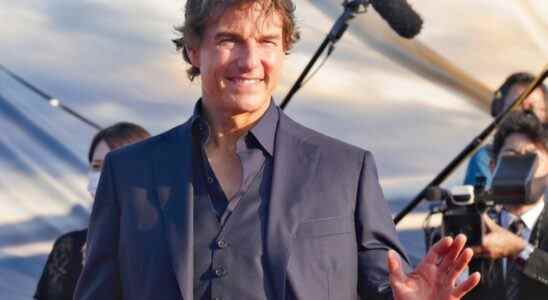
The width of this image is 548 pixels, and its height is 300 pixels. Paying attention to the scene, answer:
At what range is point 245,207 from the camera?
6.79 feet

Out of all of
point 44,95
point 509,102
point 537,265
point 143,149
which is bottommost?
point 537,265

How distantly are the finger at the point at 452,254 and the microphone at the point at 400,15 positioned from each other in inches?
58.7

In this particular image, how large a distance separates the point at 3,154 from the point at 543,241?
2.27m

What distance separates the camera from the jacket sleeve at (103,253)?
2094mm

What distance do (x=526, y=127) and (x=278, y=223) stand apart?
1546mm

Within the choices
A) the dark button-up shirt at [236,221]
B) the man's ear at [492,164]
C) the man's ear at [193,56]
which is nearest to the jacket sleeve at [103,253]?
the dark button-up shirt at [236,221]

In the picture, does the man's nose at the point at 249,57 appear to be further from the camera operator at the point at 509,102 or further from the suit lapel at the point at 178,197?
the camera operator at the point at 509,102

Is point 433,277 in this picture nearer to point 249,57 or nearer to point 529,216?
point 249,57

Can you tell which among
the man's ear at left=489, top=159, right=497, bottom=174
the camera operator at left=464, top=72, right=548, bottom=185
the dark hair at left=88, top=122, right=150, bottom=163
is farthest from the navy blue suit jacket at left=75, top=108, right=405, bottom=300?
the dark hair at left=88, top=122, right=150, bottom=163

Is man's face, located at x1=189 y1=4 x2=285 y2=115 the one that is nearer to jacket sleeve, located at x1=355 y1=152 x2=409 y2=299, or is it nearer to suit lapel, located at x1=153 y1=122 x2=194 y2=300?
suit lapel, located at x1=153 y1=122 x2=194 y2=300

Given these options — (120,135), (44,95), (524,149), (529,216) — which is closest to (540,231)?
(529,216)

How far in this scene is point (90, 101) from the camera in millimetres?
4742

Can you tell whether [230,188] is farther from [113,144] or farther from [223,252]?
[113,144]

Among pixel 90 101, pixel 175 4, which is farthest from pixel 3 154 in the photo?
pixel 175 4
